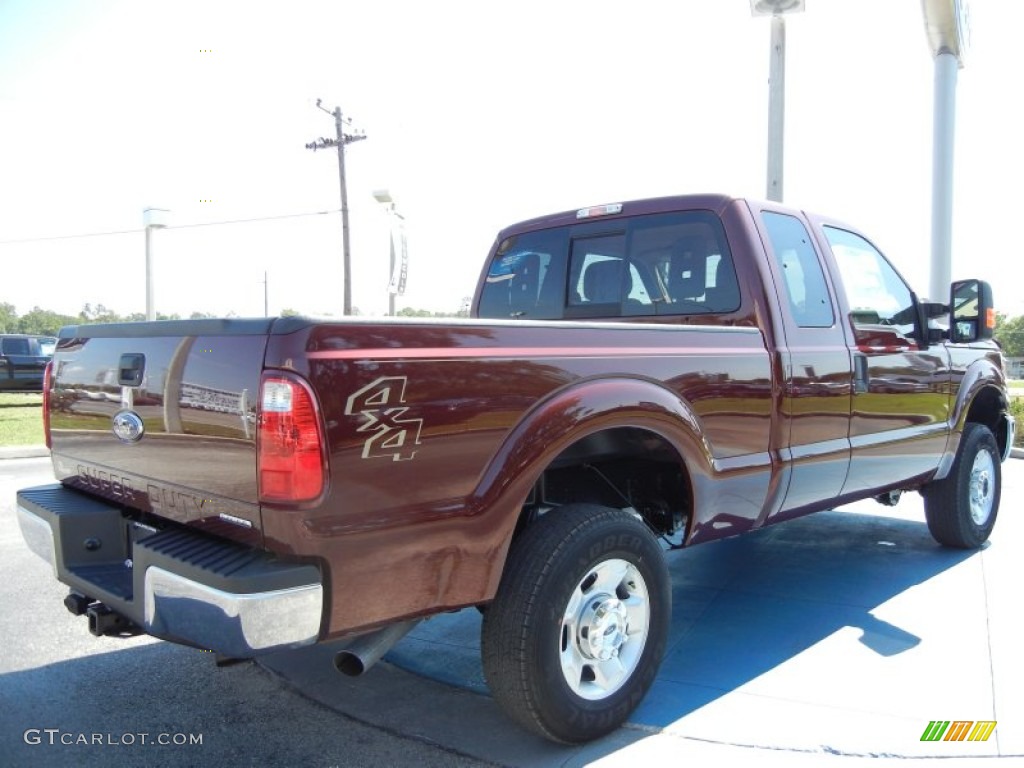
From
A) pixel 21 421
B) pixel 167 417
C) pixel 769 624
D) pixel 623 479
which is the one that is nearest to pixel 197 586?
pixel 167 417

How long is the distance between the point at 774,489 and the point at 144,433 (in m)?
2.55

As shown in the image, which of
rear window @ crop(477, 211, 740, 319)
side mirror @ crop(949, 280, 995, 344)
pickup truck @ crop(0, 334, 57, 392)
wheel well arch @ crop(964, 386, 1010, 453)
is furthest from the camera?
pickup truck @ crop(0, 334, 57, 392)

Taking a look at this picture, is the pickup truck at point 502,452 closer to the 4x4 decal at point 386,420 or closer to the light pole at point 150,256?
the 4x4 decal at point 386,420

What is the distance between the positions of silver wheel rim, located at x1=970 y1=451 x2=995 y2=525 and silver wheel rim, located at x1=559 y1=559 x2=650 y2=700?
11.3ft

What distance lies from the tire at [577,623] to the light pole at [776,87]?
9104 millimetres

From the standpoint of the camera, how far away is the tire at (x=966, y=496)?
203 inches

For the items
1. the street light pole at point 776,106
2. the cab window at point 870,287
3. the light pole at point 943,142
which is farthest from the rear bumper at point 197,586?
the light pole at point 943,142

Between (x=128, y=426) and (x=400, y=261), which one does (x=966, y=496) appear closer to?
(x=128, y=426)

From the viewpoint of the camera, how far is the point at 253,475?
2.22 metres

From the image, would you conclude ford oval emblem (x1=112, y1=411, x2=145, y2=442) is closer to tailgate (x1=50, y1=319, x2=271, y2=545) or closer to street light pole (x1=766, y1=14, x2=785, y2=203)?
tailgate (x1=50, y1=319, x2=271, y2=545)

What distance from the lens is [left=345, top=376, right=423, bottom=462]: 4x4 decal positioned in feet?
7.20

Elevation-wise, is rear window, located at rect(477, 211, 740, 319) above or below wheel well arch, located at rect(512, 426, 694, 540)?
above

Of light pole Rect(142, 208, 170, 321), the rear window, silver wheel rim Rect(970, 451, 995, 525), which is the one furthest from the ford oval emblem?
light pole Rect(142, 208, 170, 321)

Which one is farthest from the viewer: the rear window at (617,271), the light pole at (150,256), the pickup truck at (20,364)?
the light pole at (150,256)
